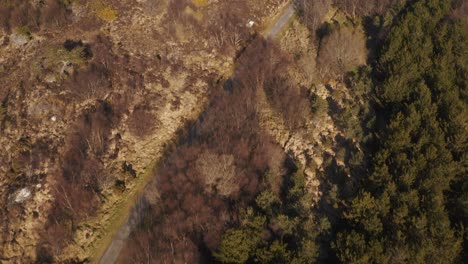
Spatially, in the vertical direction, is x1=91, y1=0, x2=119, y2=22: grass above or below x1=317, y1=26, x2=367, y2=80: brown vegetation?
below

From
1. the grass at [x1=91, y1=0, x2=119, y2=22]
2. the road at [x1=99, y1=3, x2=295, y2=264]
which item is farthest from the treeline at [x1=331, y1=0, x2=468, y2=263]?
the grass at [x1=91, y1=0, x2=119, y2=22]

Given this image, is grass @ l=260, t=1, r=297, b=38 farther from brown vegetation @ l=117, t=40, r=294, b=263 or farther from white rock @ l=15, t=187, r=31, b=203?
white rock @ l=15, t=187, r=31, b=203

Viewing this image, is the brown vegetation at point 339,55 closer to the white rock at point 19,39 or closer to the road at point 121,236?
the road at point 121,236

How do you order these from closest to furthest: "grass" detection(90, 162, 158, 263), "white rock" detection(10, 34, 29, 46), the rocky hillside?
1. "grass" detection(90, 162, 158, 263)
2. the rocky hillside
3. "white rock" detection(10, 34, 29, 46)

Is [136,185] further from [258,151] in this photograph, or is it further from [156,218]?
[258,151]

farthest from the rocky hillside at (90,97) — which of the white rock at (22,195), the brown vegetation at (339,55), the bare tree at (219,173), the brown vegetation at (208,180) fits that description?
the brown vegetation at (339,55)

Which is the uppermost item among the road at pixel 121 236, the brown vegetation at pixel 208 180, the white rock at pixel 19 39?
the brown vegetation at pixel 208 180
